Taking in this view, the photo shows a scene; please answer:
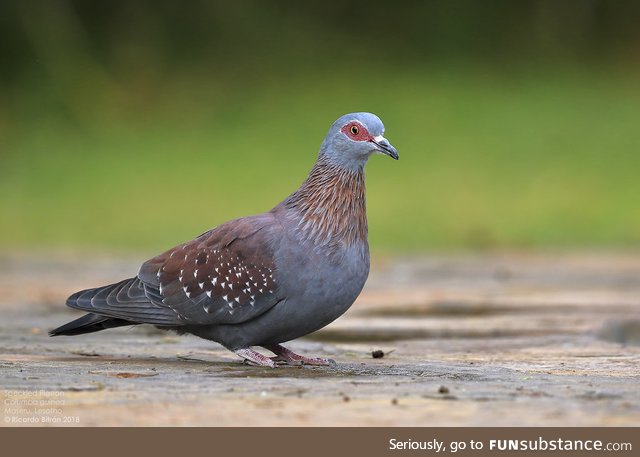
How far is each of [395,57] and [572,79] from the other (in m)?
3.27

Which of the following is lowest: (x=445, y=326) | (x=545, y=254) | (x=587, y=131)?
(x=445, y=326)

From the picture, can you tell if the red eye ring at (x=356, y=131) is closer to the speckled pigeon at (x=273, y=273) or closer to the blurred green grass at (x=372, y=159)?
the speckled pigeon at (x=273, y=273)

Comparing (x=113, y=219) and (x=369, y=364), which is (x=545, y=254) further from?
(x=369, y=364)

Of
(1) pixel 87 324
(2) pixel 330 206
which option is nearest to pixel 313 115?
(1) pixel 87 324

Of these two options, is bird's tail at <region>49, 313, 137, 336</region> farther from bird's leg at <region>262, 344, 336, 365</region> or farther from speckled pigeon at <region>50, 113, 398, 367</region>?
bird's leg at <region>262, 344, 336, 365</region>

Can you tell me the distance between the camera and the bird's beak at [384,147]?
7289 mm

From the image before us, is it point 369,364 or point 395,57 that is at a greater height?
point 395,57

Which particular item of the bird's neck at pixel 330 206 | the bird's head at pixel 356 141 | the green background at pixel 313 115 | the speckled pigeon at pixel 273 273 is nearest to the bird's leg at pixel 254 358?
the speckled pigeon at pixel 273 273

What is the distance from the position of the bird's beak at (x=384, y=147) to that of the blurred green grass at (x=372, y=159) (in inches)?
332

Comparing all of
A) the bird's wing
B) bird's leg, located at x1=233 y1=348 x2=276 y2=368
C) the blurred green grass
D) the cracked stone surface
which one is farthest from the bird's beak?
the blurred green grass

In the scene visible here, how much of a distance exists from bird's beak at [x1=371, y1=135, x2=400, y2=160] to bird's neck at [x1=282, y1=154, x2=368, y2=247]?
0.22 metres

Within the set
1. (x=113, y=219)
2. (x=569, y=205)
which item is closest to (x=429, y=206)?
(x=569, y=205)

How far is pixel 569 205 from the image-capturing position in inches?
673

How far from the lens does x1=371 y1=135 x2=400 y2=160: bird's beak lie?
→ 729 centimetres
